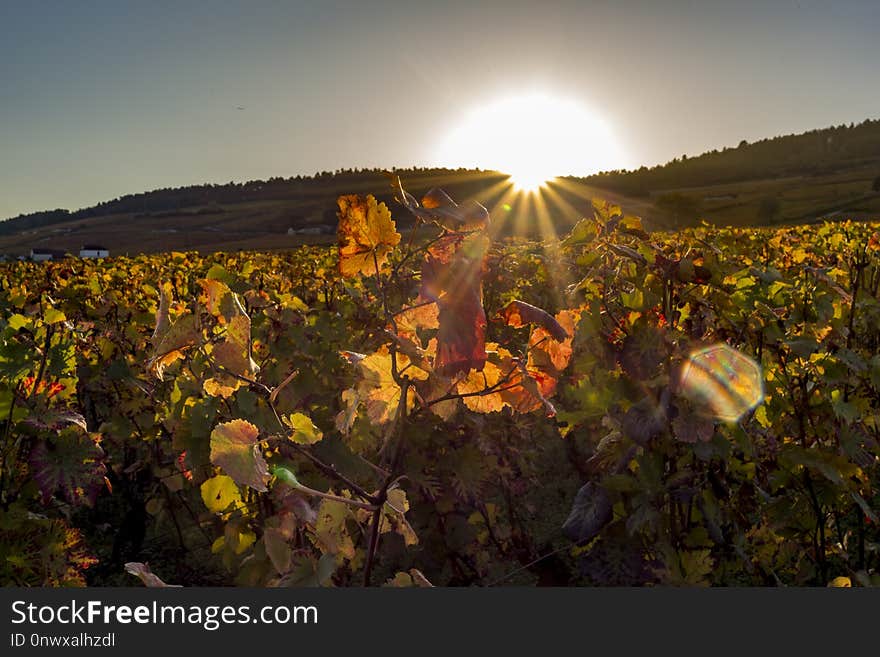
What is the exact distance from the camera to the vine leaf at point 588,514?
6.57ft

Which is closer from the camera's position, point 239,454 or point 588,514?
point 239,454

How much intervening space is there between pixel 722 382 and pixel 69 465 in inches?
90.7

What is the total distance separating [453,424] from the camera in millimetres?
3342

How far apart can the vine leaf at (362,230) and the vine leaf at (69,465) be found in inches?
77.7

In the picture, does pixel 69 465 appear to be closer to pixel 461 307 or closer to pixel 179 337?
pixel 179 337

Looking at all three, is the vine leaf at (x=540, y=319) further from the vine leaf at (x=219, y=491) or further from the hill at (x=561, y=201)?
the hill at (x=561, y=201)

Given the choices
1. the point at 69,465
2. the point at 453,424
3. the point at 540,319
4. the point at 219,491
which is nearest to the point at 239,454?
the point at 540,319

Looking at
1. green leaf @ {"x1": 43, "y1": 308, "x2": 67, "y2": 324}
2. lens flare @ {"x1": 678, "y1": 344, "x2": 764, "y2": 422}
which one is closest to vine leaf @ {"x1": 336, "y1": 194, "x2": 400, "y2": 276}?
lens flare @ {"x1": 678, "y1": 344, "x2": 764, "y2": 422}

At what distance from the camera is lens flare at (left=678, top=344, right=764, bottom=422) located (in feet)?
5.89

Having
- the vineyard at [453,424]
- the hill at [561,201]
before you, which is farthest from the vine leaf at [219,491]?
the hill at [561,201]

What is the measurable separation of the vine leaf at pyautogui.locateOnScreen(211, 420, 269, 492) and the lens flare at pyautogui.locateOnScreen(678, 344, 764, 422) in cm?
132

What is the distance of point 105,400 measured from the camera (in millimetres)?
5137

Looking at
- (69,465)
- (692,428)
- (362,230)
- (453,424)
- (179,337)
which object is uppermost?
(362,230)

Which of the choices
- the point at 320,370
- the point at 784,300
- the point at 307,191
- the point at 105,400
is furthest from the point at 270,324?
the point at 307,191
